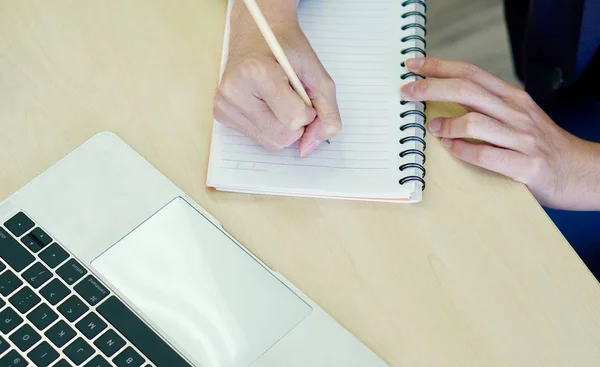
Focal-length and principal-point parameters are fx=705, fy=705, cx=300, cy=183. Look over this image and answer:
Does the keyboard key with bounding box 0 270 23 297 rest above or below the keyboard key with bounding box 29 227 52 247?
below

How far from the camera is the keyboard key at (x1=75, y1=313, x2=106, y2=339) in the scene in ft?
1.84

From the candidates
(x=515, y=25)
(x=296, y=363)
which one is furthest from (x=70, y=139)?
(x=515, y=25)

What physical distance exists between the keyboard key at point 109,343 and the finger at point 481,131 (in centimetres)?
35

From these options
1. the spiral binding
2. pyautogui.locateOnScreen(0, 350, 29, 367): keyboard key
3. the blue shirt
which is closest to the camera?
pyautogui.locateOnScreen(0, 350, 29, 367): keyboard key

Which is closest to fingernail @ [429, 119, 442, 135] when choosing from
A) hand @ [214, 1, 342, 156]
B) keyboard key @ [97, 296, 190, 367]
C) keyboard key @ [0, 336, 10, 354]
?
hand @ [214, 1, 342, 156]

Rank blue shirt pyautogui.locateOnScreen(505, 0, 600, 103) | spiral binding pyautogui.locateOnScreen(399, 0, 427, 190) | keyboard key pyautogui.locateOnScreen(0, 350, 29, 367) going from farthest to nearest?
blue shirt pyautogui.locateOnScreen(505, 0, 600, 103) → spiral binding pyautogui.locateOnScreen(399, 0, 427, 190) → keyboard key pyautogui.locateOnScreen(0, 350, 29, 367)

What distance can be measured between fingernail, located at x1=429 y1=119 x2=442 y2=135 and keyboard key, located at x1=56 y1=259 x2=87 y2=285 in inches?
13.6

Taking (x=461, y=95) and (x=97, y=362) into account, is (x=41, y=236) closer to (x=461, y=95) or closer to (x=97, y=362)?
(x=97, y=362)

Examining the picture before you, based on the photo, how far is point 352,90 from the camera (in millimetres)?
695

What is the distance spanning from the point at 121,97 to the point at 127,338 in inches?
9.8

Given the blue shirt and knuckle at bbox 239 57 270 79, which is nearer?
knuckle at bbox 239 57 270 79

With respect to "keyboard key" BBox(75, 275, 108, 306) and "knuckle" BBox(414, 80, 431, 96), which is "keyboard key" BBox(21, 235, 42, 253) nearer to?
"keyboard key" BBox(75, 275, 108, 306)

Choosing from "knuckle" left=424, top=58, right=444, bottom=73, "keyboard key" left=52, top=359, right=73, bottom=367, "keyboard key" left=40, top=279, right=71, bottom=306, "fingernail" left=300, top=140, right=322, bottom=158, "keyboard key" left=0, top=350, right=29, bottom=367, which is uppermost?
"knuckle" left=424, top=58, right=444, bottom=73

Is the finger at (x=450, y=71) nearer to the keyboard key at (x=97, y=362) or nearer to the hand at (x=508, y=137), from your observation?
the hand at (x=508, y=137)
